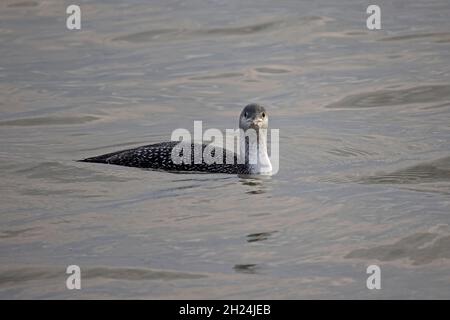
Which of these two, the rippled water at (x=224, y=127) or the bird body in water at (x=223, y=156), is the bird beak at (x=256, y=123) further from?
the rippled water at (x=224, y=127)

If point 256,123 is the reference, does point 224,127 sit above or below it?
above

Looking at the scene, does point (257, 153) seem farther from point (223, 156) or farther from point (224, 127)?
point (224, 127)

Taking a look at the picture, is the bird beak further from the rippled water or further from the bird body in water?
the rippled water

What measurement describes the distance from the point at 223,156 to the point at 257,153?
1.38ft

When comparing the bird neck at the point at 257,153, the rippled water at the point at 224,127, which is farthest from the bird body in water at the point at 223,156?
the rippled water at the point at 224,127

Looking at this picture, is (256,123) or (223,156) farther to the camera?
(223,156)

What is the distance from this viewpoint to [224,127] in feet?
49.6

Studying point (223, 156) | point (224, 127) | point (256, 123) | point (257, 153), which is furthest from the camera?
point (224, 127)

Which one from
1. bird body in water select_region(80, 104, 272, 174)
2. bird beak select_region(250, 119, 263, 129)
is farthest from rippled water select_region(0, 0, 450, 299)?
bird beak select_region(250, 119, 263, 129)

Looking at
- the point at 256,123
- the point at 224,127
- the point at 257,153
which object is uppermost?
the point at 224,127

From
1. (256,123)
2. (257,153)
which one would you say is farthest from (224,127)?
(256,123)

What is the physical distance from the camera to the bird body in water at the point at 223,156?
1236cm
